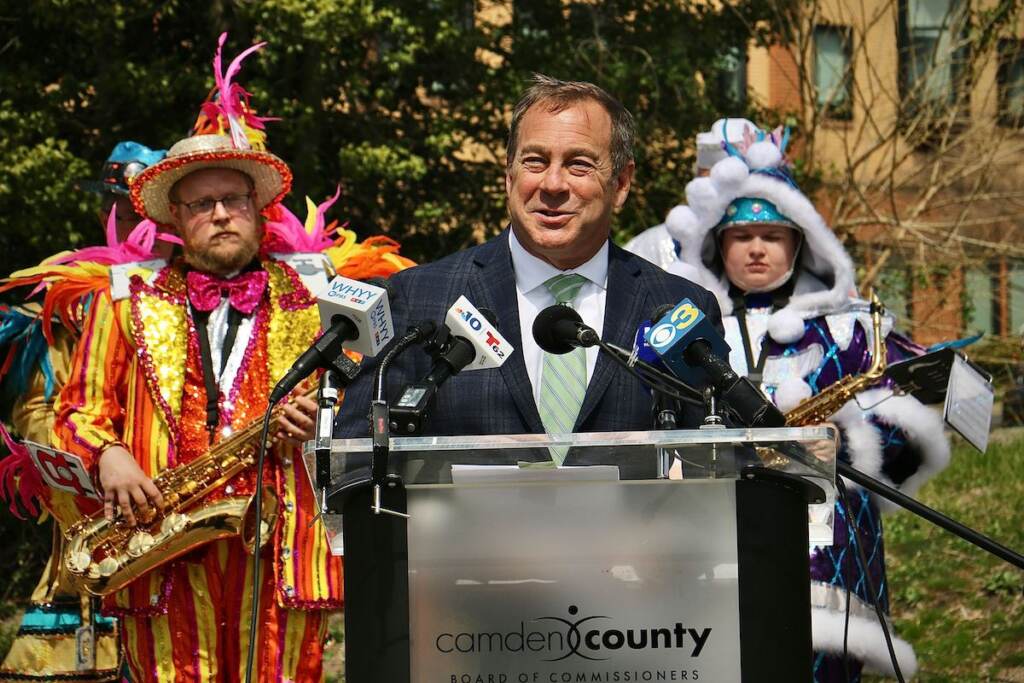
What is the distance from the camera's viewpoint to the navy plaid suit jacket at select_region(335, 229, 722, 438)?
11.5 feet

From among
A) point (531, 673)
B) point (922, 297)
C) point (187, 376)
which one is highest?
point (922, 297)

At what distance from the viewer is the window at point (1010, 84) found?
42.3 feet

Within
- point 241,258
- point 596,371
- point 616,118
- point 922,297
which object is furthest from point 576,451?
point 922,297

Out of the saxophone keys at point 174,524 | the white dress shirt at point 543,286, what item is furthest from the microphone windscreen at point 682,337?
the saxophone keys at point 174,524

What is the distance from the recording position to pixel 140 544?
4.76m

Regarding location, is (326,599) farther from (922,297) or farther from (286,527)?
(922,297)

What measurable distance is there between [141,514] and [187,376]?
0.48m

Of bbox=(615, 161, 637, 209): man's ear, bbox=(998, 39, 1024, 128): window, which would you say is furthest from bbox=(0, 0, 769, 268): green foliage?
bbox=(615, 161, 637, 209): man's ear

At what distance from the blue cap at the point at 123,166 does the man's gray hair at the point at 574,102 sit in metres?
2.76

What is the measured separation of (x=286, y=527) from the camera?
16.0ft

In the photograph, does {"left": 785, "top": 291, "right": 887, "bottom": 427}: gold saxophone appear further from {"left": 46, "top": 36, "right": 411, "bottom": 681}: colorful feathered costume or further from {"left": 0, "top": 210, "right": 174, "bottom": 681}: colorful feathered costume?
{"left": 0, "top": 210, "right": 174, "bottom": 681}: colorful feathered costume

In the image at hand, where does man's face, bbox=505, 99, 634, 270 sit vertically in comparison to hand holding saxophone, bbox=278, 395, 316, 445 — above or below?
above

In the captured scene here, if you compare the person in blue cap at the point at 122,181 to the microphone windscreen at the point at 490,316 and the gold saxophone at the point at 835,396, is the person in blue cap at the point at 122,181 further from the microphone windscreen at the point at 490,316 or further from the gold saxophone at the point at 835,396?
the microphone windscreen at the point at 490,316

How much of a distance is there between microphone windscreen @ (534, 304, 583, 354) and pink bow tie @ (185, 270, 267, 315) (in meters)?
2.19
